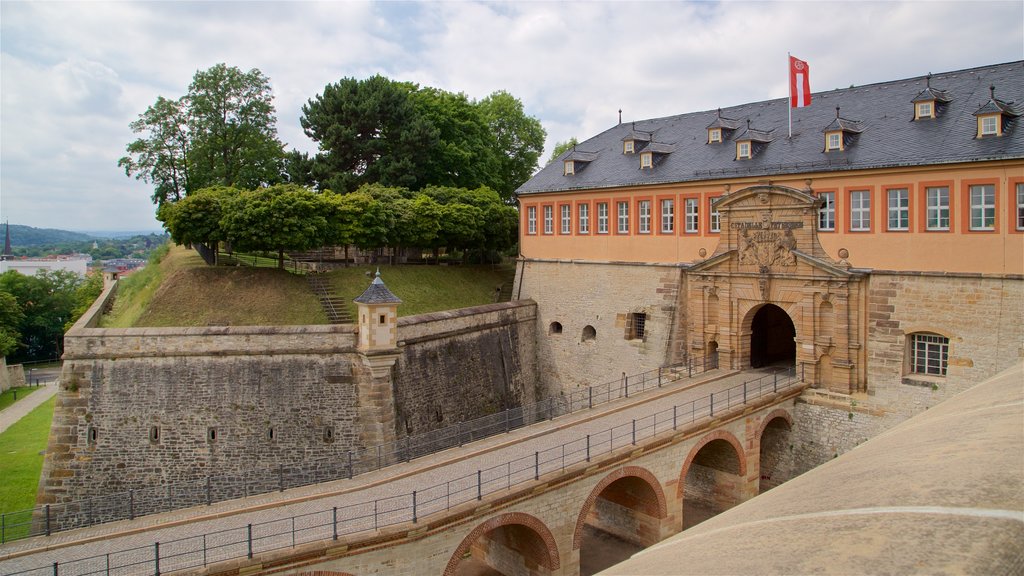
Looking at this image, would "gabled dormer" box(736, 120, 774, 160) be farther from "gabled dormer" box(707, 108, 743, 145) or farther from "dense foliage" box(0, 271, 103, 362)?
"dense foliage" box(0, 271, 103, 362)

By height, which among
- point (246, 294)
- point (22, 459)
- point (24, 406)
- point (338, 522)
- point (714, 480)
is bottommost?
point (24, 406)

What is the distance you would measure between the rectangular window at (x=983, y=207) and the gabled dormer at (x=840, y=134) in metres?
4.28

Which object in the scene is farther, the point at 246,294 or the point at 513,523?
the point at 246,294

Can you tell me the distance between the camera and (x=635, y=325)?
95.7ft

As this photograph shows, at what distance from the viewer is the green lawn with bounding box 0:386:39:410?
4408 centimetres

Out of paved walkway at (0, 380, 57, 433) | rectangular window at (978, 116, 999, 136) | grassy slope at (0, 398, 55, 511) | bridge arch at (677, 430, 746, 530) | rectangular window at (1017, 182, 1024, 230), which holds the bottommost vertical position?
paved walkway at (0, 380, 57, 433)

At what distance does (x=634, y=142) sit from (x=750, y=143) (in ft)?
19.7

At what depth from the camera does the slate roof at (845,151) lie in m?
21.4

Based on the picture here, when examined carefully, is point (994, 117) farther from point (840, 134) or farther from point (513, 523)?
point (513, 523)

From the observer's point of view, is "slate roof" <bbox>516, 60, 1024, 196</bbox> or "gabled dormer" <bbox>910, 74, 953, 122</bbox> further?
"gabled dormer" <bbox>910, 74, 953, 122</bbox>

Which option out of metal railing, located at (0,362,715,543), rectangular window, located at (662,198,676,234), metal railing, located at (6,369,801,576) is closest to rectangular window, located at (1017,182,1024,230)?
rectangular window, located at (662,198,676,234)

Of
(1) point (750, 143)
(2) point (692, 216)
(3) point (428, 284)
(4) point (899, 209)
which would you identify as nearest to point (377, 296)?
(3) point (428, 284)

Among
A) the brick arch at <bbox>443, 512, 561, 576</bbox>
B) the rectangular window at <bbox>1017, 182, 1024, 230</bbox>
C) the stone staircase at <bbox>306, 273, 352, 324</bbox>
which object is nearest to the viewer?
the brick arch at <bbox>443, 512, 561, 576</bbox>

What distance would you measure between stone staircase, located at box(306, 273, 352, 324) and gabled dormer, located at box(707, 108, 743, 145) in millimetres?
15979
